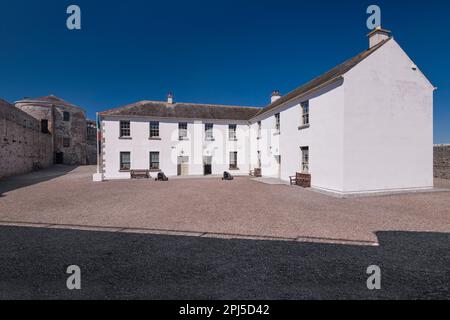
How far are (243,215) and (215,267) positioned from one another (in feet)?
12.1

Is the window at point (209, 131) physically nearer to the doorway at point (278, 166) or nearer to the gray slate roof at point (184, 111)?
the gray slate roof at point (184, 111)

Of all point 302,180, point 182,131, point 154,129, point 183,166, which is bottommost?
point 302,180

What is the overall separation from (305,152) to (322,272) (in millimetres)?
11585

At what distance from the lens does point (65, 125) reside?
37.0 metres

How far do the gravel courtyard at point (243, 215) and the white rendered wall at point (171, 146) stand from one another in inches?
374

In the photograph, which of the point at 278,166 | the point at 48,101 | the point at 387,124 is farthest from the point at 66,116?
the point at 387,124

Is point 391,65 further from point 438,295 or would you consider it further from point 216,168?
point 216,168

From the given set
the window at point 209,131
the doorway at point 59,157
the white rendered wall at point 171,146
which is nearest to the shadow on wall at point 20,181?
the white rendered wall at point 171,146

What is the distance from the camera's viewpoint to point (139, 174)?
20.1 metres

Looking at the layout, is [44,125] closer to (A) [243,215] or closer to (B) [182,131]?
(B) [182,131]

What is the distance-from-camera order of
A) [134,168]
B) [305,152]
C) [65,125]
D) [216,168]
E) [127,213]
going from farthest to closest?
1. [65,125]
2. [216,168]
3. [134,168]
4. [305,152]
5. [127,213]

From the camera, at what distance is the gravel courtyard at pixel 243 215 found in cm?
600

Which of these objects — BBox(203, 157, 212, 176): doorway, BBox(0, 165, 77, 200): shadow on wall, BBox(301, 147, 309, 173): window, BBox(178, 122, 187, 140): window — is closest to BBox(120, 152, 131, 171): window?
BBox(178, 122, 187, 140): window
